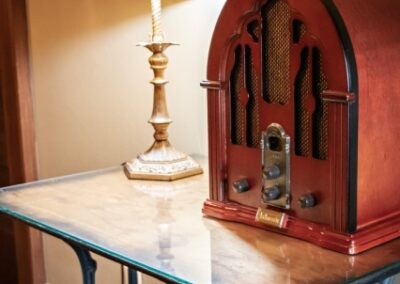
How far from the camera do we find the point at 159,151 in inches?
58.9

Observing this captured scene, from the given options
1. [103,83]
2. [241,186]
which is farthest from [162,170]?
[103,83]

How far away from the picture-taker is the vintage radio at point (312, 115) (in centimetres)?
96

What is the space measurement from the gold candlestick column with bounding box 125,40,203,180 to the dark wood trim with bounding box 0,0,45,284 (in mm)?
983

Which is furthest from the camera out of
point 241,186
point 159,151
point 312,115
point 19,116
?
point 19,116

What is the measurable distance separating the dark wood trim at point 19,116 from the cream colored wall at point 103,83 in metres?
0.03

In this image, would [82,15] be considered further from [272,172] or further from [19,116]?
[272,172]

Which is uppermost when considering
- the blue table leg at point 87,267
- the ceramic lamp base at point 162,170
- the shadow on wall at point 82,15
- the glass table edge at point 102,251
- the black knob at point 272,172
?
the shadow on wall at point 82,15

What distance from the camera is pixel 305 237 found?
1022 mm

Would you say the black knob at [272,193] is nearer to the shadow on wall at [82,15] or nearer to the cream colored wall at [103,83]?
the cream colored wall at [103,83]

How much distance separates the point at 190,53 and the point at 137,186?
18.6 inches

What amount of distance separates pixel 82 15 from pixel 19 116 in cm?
49

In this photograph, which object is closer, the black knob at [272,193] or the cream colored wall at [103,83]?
the black knob at [272,193]

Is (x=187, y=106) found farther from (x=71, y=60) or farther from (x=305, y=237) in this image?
(x=305, y=237)

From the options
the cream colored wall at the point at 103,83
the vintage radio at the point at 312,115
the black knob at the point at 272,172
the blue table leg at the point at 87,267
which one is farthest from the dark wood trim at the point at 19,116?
the black knob at the point at 272,172
